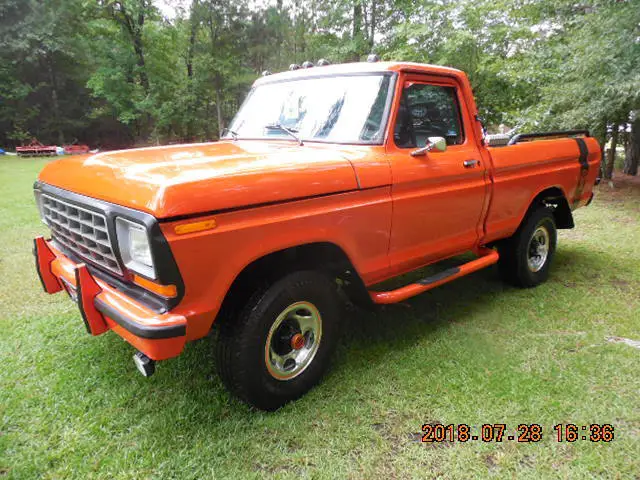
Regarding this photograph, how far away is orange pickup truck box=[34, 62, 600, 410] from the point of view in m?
2.08

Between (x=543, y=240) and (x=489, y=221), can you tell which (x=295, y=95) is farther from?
(x=543, y=240)

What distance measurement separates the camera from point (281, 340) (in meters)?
2.67

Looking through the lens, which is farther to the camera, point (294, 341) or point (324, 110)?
point (324, 110)

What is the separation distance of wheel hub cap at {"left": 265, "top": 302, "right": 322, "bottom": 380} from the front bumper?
667 millimetres

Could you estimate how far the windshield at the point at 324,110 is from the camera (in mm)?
3023

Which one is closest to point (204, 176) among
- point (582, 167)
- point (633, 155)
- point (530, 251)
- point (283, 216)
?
point (283, 216)

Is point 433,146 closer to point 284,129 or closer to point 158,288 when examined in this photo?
point 284,129

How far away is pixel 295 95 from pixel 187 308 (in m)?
2.20

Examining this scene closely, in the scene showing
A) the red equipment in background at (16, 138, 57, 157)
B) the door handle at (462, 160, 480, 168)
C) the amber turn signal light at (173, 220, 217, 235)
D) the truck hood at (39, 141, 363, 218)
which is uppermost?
the truck hood at (39, 141, 363, 218)

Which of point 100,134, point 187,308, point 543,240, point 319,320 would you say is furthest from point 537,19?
point 100,134

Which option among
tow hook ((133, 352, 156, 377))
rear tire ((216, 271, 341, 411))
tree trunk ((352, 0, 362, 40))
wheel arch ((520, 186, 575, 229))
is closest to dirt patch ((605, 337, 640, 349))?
wheel arch ((520, 186, 575, 229))

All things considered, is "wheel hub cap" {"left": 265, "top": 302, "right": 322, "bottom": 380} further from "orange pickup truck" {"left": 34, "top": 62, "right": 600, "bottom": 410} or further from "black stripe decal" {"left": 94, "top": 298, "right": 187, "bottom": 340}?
"black stripe decal" {"left": 94, "top": 298, "right": 187, "bottom": 340}

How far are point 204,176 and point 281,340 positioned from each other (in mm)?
1165

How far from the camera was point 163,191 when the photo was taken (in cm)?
194
